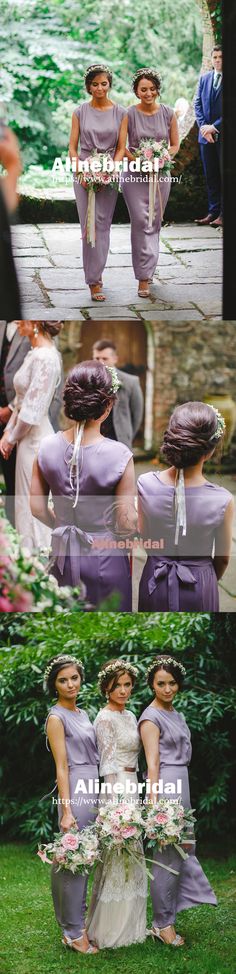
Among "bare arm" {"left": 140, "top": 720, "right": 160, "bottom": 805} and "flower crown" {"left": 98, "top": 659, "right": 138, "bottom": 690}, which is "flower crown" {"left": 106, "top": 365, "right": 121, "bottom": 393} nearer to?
"flower crown" {"left": 98, "top": 659, "right": 138, "bottom": 690}

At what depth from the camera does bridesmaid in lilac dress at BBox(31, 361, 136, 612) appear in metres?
6.22

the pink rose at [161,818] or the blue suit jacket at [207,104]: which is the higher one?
the blue suit jacket at [207,104]

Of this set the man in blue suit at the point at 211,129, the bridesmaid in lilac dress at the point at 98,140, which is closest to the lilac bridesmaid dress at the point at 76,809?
the bridesmaid in lilac dress at the point at 98,140

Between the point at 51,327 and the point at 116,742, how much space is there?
1.88 meters

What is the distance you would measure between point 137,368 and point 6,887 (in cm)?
262

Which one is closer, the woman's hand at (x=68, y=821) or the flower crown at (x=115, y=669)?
the woman's hand at (x=68, y=821)

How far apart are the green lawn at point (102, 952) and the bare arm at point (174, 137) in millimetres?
3417

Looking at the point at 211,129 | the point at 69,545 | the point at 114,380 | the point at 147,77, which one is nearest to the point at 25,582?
the point at 69,545

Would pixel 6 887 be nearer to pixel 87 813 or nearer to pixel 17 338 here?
pixel 87 813

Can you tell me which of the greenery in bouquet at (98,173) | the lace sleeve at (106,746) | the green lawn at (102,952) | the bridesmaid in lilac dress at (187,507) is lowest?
the green lawn at (102,952)

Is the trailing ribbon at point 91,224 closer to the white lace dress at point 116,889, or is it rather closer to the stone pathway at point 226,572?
the stone pathway at point 226,572

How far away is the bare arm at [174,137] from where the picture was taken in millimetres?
5973

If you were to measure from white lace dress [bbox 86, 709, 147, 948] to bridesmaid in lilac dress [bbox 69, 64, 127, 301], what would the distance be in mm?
2032

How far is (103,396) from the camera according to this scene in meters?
6.23
